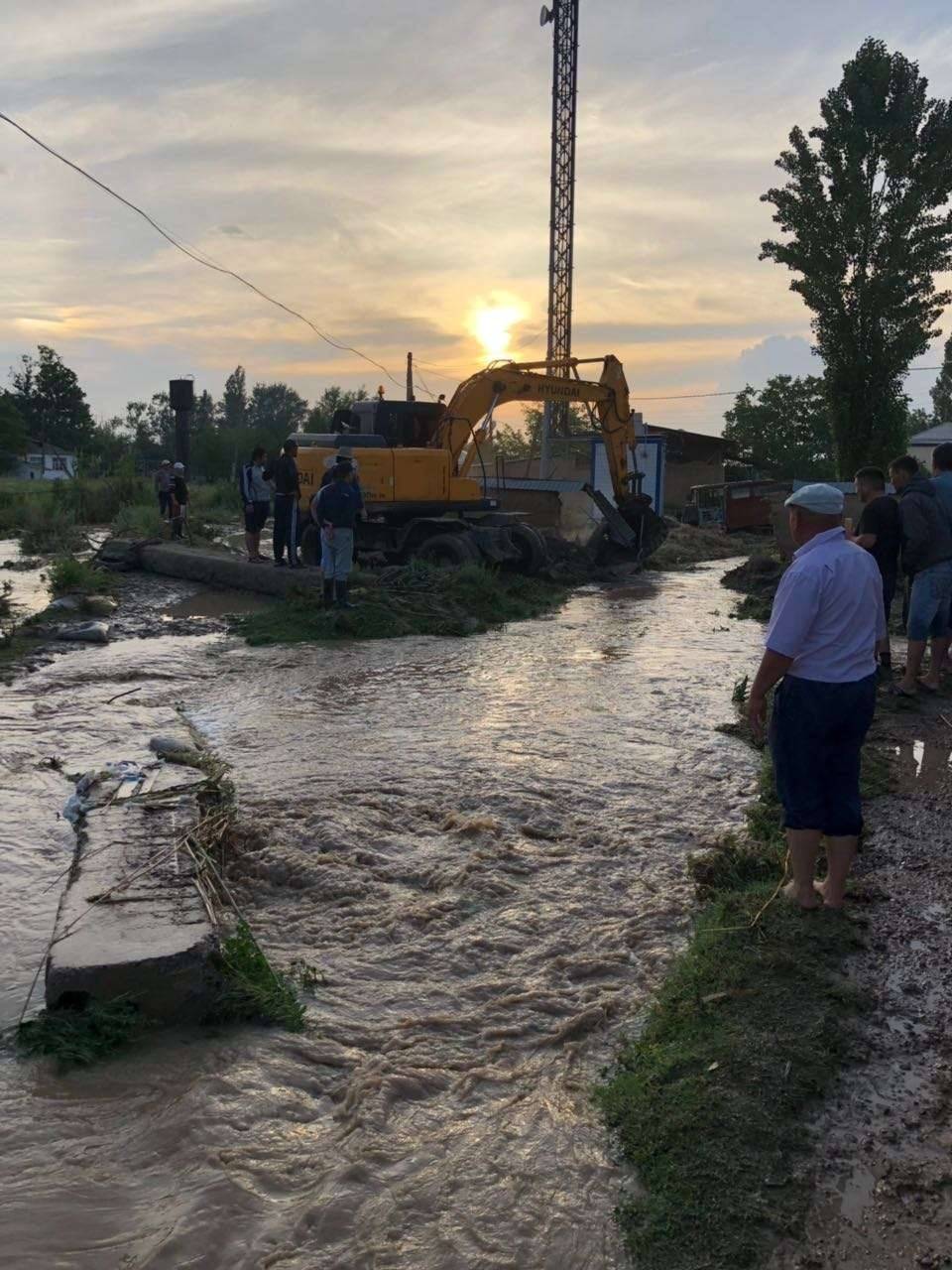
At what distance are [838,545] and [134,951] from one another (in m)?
3.20

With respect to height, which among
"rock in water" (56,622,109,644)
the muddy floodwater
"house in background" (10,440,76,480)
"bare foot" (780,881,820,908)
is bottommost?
the muddy floodwater

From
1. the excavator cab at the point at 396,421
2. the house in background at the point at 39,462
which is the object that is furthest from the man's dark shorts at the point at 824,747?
the house in background at the point at 39,462

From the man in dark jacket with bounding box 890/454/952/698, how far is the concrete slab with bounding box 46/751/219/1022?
591cm

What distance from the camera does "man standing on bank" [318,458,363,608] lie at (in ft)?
40.0

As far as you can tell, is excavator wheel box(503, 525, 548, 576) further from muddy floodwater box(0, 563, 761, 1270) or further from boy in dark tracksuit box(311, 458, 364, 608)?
muddy floodwater box(0, 563, 761, 1270)

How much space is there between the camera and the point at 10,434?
64.0 metres

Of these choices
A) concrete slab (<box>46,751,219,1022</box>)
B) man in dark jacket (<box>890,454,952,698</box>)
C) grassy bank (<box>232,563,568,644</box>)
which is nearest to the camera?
concrete slab (<box>46,751,219,1022</box>)

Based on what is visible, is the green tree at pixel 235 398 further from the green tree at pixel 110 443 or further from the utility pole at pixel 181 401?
the utility pole at pixel 181 401

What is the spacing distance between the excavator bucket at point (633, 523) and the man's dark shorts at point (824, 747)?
1463 centimetres

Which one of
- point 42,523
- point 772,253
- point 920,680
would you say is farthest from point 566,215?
point 920,680

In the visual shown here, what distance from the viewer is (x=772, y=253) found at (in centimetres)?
2308

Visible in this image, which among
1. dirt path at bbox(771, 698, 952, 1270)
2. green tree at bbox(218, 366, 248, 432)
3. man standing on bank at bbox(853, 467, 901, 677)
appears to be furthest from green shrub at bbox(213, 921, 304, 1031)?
green tree at bbox(218, 366, 248, 432)

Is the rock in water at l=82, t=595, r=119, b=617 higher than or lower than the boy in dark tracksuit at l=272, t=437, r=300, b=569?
lower

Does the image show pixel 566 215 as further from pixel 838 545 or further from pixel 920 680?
pixel 838 545
